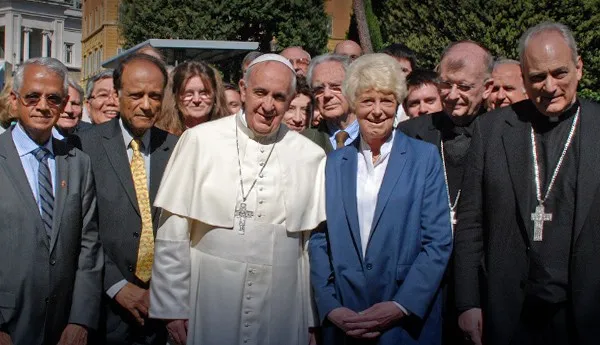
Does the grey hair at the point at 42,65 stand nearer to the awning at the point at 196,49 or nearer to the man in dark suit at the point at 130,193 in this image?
the man in dark suit at the point at 130,193

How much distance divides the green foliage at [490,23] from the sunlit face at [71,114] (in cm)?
1600

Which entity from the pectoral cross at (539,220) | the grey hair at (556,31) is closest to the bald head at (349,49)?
the grey hair at (556,31)

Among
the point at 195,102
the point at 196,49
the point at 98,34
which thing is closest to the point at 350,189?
the point at 195,102

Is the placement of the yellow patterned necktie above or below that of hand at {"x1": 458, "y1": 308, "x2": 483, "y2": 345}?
above

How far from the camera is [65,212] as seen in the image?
13.5 feet

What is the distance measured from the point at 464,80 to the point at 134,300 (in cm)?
242

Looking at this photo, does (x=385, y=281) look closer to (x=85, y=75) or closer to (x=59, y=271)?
(x=59, y=271)

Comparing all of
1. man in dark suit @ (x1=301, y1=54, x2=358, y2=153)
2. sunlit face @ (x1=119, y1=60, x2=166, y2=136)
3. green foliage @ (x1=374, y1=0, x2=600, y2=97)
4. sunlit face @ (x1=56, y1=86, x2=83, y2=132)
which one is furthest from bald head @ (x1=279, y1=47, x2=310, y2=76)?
green foliage @ (x1=374, y1=0, x2=600, y2=97)

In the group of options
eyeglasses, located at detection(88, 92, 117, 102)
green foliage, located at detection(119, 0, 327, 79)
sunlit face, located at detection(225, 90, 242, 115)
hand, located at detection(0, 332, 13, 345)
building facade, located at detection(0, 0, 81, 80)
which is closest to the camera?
hand, located at detection(0, 332, 13, 345)

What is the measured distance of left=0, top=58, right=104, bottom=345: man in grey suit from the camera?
12.9 feet

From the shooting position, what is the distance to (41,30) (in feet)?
268

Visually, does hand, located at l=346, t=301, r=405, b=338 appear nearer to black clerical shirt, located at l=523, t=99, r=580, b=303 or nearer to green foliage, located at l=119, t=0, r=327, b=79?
black clerical shirt, located at l=523, t=99, r=580, b=303

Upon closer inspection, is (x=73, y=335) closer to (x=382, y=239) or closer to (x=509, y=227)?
(x=382, y=239)

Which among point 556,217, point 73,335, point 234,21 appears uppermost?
point 234,21
